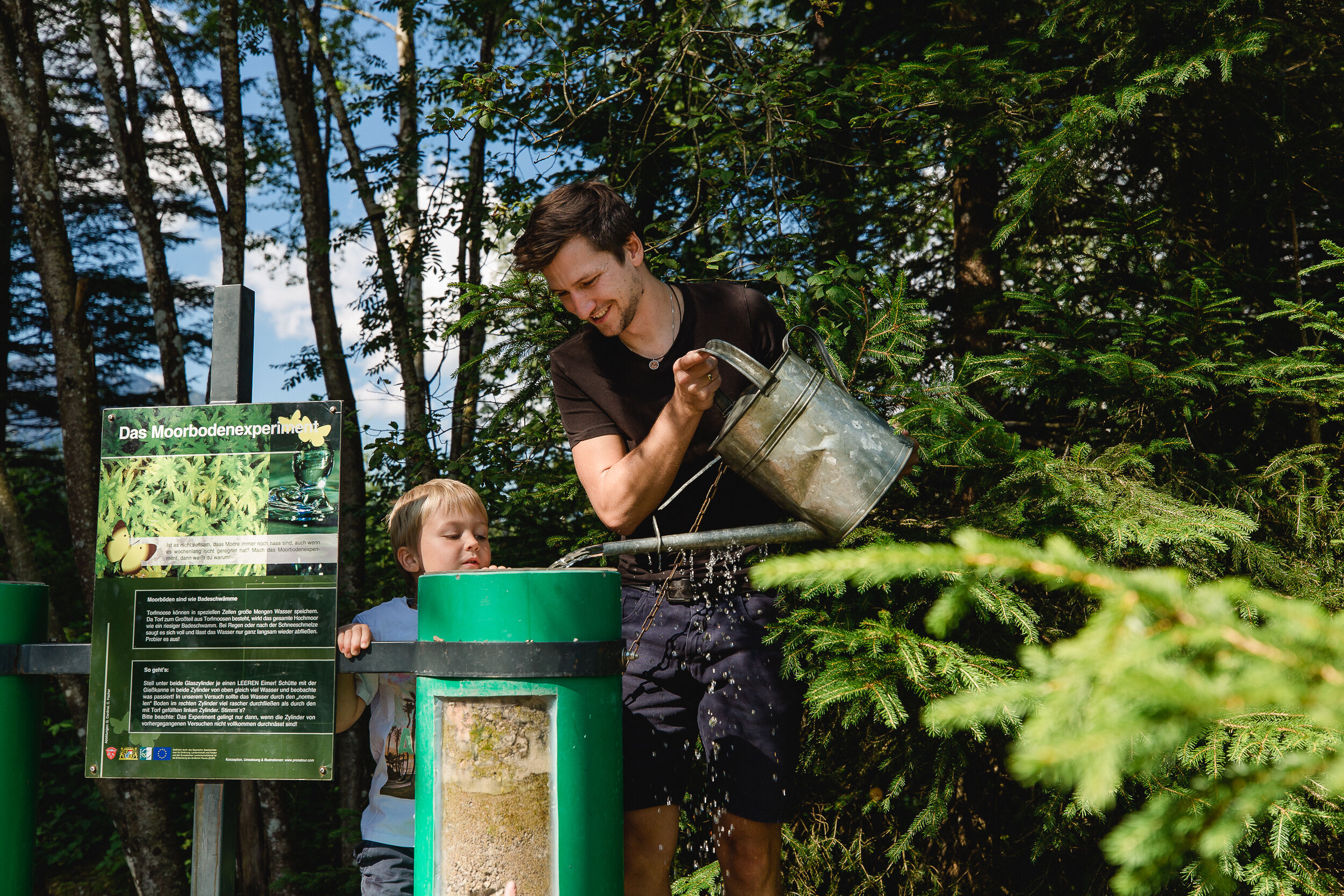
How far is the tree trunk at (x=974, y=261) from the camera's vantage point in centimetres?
381

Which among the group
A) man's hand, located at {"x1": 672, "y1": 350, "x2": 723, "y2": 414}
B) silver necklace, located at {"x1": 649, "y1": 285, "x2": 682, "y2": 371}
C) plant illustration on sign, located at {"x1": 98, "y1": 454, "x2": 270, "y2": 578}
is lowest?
plant illustration on sign, located at {"x1": 98, "y1": 454, "x2": 270, "y2": 578}

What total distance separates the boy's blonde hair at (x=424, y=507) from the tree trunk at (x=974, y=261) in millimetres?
2145

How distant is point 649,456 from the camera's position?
2.17 metres

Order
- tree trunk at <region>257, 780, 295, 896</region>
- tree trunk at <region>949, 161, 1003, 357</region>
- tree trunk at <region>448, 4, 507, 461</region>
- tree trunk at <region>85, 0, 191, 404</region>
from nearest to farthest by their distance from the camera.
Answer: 1. tree trunk at <region>949, 161, 1003, 357</region>
2. tree trunk at <region>448, 4, 507, 461</region>
3. tree trunk at <region>257, 780, 295, 896</region>
4. tree trunk at <region>85, 0, 191, 404</region>

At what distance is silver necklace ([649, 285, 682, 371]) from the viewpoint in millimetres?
2430

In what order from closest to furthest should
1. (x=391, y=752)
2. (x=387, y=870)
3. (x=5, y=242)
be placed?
(x=387, y=870)
(x=391, y=752)
(x=5, y=242)

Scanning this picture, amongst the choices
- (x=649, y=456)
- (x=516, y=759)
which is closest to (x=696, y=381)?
(x=649, y=456)

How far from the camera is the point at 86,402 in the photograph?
16.2ft

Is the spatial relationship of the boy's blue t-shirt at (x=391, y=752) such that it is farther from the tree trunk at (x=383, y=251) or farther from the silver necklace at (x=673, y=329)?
the tree trunk at (x=383, y=251)

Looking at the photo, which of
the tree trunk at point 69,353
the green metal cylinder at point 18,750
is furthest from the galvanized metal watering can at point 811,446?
the tree trunk at point 69,353

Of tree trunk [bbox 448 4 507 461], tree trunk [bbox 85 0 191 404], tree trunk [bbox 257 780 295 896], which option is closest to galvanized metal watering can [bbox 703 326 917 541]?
tree trunk [bbox 448 4 507 461]

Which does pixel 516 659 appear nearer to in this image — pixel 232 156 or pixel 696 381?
pixel 696 381

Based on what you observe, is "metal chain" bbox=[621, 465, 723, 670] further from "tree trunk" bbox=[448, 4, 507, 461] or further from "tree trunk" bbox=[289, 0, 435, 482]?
"tree trunk" bbox=[289, 0, 435, 482]

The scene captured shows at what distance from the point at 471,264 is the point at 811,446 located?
3.88 metres
